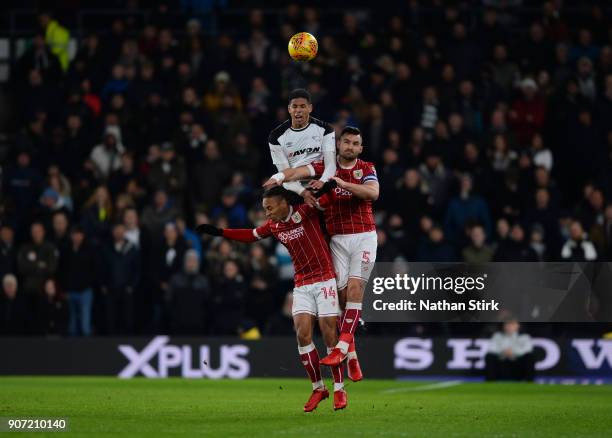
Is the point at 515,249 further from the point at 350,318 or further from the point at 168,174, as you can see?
the point at 350,318

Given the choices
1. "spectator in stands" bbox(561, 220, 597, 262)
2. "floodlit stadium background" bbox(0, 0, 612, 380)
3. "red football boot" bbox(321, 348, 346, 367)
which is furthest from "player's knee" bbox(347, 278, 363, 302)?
"spectator in stands" bbox(561, 220, 597, 262)

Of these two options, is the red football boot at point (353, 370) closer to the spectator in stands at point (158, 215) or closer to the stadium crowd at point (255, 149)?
the stadium crowd at point (255, 149)

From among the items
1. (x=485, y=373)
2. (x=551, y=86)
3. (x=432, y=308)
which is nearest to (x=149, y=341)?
(x=485, y=373)

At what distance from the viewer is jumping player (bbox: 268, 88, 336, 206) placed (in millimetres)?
13844

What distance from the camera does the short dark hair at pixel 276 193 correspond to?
1340cm

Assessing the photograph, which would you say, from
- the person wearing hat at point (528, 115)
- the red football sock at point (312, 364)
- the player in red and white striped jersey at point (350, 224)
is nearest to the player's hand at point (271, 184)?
the player in red and white striped jersey at point (350, 224)

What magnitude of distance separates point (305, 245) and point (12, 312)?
10.3m

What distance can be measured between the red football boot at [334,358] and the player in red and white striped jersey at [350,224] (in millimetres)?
467

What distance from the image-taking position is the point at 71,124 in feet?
80.8

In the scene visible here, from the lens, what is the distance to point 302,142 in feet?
45.9

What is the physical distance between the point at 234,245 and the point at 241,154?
6.04ft

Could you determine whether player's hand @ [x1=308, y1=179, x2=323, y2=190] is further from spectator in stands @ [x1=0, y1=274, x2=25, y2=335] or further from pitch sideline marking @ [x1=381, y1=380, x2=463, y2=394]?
spectator in stands @ [x1=0, y1=274, x2=25, y2=335]

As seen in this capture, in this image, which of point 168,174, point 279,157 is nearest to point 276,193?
point 279,157

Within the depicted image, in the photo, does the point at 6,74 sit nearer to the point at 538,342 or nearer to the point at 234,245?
the point at 234,245
